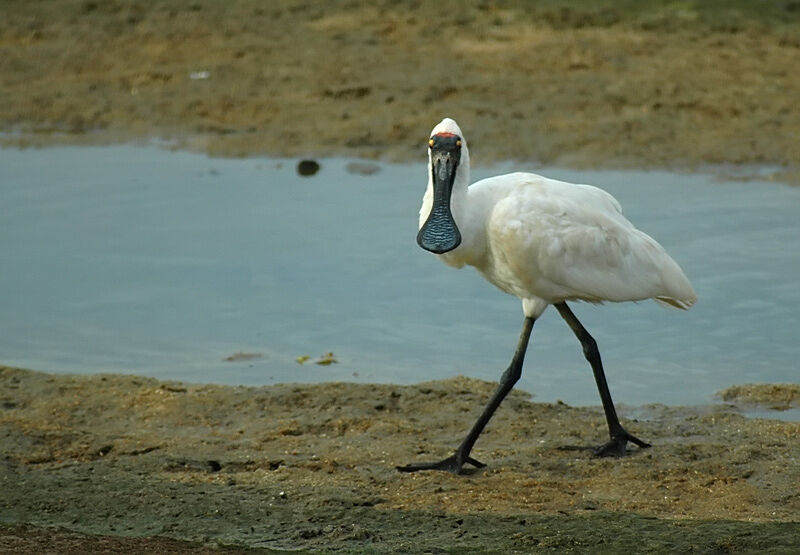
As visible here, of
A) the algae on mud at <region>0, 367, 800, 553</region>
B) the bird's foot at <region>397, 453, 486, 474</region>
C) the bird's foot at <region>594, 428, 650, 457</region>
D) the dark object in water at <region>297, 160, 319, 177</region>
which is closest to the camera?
the algae on mud at <region>0, 367, 800, 553</region>

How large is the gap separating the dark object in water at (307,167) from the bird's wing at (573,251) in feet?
17.3

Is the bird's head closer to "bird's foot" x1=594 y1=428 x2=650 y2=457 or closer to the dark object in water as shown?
"bird's foot" x1=594 y1=428 x2=650 y2=457

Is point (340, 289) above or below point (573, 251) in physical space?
below

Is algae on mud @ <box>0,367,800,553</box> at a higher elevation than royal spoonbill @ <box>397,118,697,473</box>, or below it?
below

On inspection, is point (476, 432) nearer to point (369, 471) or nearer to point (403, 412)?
point (369, 471)

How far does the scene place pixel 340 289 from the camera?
955 centimetres

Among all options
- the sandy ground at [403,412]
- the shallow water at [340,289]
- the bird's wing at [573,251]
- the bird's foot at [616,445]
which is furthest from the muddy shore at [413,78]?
the bird's foot at [616,445]

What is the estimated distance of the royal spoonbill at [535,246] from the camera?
6.90 metres

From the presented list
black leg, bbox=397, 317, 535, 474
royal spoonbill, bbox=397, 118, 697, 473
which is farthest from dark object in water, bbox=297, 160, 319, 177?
black leg, bbox=397, 317, 535, 474

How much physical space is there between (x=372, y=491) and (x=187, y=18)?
36.3 feet

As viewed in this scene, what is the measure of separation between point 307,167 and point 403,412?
16.5ft

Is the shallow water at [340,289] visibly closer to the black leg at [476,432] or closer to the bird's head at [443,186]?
the black leg at [476,432]

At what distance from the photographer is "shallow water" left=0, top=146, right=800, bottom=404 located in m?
8.54

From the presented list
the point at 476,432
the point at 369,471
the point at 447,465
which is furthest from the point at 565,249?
the point at 369,471
